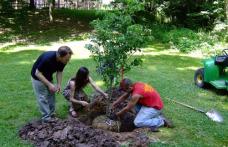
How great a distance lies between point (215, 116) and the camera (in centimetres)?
799

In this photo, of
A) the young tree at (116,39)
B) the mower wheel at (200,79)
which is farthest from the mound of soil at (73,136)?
the mower wheel at (200,79)

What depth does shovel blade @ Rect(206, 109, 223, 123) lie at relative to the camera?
7.90 metres

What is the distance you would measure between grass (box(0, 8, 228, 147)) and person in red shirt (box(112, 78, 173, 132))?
0.72ft

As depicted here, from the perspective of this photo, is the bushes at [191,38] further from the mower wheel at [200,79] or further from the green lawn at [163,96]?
the mower wheel at [200,79]

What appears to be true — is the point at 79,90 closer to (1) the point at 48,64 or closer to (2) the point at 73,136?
(1) the point at 48,64

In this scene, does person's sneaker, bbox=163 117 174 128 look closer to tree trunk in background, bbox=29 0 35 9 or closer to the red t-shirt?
the red t-shirt

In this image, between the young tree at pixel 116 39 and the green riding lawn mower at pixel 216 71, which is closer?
the young tree at pixel 116 39

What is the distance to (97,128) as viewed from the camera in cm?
696

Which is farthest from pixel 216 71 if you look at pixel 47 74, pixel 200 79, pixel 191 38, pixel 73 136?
pixel 191 38

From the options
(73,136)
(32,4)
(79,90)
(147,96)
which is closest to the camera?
→ (73,136)

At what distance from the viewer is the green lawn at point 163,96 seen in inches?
270

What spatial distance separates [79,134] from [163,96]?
3.86m

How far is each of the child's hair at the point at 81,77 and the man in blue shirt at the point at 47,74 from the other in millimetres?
364

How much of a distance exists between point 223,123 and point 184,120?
2.36 ft
